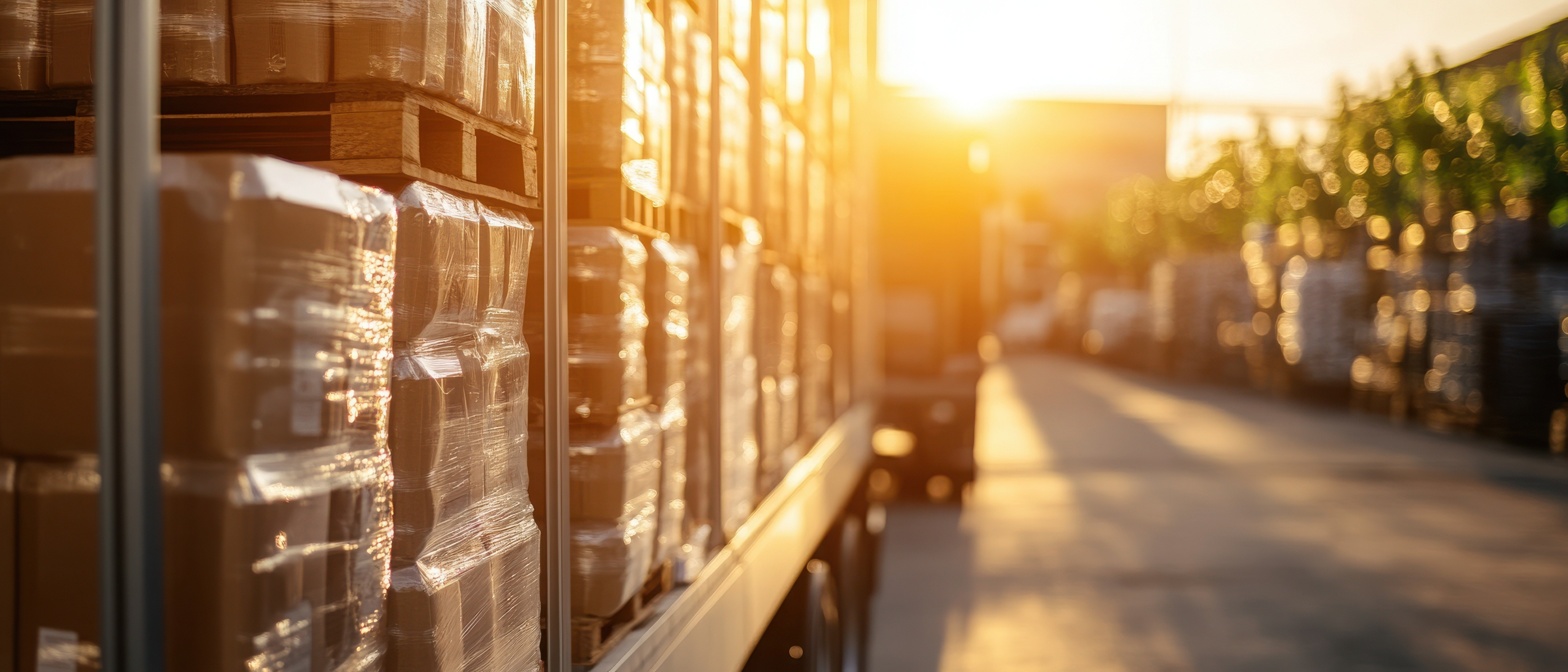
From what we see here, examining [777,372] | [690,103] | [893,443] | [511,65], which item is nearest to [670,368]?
[690,103]

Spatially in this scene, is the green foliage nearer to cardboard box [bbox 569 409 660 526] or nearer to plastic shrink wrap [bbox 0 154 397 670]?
cardboard box [bbox 569 409 660 526]

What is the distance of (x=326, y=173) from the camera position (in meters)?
1.21

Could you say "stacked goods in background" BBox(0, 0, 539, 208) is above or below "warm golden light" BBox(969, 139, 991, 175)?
below

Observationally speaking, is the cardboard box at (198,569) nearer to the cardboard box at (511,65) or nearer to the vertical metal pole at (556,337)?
the vertical metal pole at (556,337)

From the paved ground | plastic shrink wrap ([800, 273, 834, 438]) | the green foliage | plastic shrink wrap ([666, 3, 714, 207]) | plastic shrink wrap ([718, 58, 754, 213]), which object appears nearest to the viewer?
plastic shrink wrap ([666, 3, 714, 207])

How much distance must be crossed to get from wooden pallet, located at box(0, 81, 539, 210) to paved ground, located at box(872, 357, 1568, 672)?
4412 mm

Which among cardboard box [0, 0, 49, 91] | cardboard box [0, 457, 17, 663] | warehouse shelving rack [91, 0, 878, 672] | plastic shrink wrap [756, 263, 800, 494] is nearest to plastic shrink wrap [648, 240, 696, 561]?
warehouse shelving rack [91, 0, 878, 672]

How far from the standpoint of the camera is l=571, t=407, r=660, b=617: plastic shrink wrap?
1.95 m

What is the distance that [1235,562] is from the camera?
8.18 m

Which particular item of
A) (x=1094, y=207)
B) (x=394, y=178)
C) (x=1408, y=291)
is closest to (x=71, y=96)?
(x=394, y=178)

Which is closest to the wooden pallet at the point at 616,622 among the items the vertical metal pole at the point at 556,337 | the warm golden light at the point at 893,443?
the vertical metal pole at the point at 556,337

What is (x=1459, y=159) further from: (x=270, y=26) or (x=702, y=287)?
(x=270, y=26)

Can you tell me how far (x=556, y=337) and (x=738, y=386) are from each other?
4.22 feet

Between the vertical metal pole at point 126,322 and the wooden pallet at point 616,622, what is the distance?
3.22 ft
